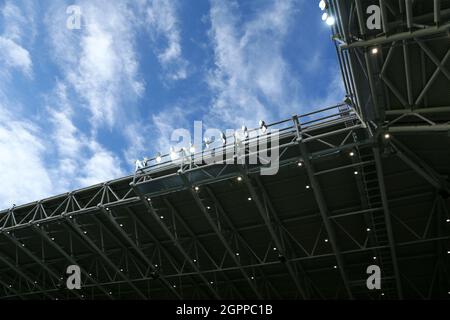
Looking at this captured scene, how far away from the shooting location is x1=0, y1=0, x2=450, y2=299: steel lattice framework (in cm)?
1358

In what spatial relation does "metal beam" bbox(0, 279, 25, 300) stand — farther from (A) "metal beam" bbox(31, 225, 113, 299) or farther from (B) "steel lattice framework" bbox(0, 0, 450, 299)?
(A) "metal beam" bbox(31, 225, 113, 299)

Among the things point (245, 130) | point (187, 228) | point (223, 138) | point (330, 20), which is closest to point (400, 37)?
point (330, 20)

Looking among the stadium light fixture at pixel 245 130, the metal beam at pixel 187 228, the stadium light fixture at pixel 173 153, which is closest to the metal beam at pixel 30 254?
the metal beam at pixel 187 228

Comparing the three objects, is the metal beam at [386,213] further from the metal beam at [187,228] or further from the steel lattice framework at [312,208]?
Result: the metal beam at [187,228]

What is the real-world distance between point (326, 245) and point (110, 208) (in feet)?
38.6

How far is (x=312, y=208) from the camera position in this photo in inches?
823

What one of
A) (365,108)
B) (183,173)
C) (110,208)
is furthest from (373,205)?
(110,208)

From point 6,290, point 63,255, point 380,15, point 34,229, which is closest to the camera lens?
point 380,15

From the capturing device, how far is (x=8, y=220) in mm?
26266

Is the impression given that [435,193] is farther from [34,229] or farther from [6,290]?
[6,290]

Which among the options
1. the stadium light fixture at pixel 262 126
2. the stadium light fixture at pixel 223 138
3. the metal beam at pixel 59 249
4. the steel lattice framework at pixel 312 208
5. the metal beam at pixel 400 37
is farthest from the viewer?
the metal beam at pixel 59 249

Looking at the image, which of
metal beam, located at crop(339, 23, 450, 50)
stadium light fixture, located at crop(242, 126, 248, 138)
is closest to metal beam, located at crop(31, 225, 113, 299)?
stadium light fixture, located at crop(242, 126, 248, 138)

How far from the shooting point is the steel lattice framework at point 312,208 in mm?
13578

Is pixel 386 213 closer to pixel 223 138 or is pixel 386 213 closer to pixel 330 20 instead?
pixel 223 138
